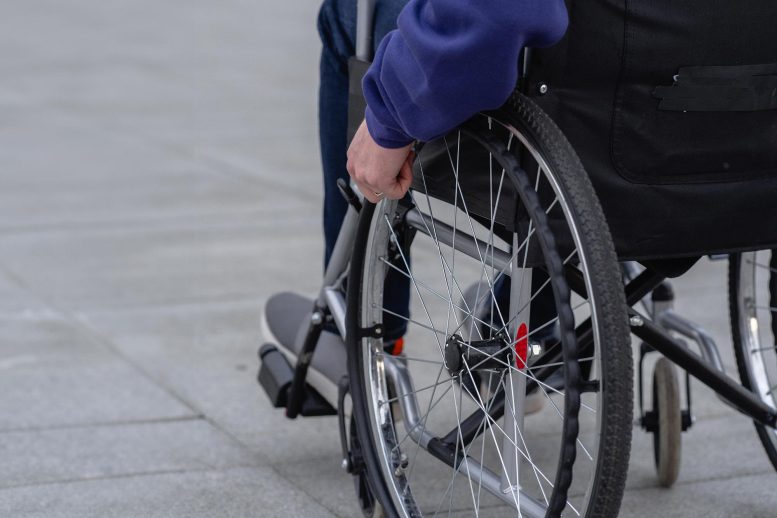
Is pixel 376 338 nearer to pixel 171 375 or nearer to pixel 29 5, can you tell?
pixel 171 375

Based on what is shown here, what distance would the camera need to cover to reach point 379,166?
226cm

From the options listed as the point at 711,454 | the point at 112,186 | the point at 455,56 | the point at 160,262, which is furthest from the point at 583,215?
the point at 112,186

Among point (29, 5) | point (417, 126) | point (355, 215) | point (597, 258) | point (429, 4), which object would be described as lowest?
point (29, 5)

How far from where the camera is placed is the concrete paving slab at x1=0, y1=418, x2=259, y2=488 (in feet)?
10.4

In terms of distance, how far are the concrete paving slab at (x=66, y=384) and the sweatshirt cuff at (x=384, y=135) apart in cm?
165

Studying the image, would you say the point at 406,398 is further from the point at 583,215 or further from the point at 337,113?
the point at 583,215

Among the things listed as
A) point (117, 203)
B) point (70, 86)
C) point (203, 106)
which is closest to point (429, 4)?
point (117, 203)

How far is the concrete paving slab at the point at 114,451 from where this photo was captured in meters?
3.18

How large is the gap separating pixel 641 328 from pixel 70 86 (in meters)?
8.22

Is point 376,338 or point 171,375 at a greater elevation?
point 376,338

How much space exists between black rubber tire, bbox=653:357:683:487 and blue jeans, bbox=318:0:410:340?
2.08ft

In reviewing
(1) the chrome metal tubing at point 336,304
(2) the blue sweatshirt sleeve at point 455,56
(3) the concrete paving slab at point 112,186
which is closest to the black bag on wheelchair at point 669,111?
(2) the blue sweatshirt sleeve at point 455,56

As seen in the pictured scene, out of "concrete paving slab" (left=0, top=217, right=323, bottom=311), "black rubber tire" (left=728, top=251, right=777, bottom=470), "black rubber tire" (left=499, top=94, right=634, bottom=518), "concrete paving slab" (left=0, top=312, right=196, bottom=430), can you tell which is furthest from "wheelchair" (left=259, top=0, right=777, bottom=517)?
"concrete paving slab" (left=0, top=217, right=323, bottom=311)

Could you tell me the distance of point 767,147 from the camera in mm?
2191
